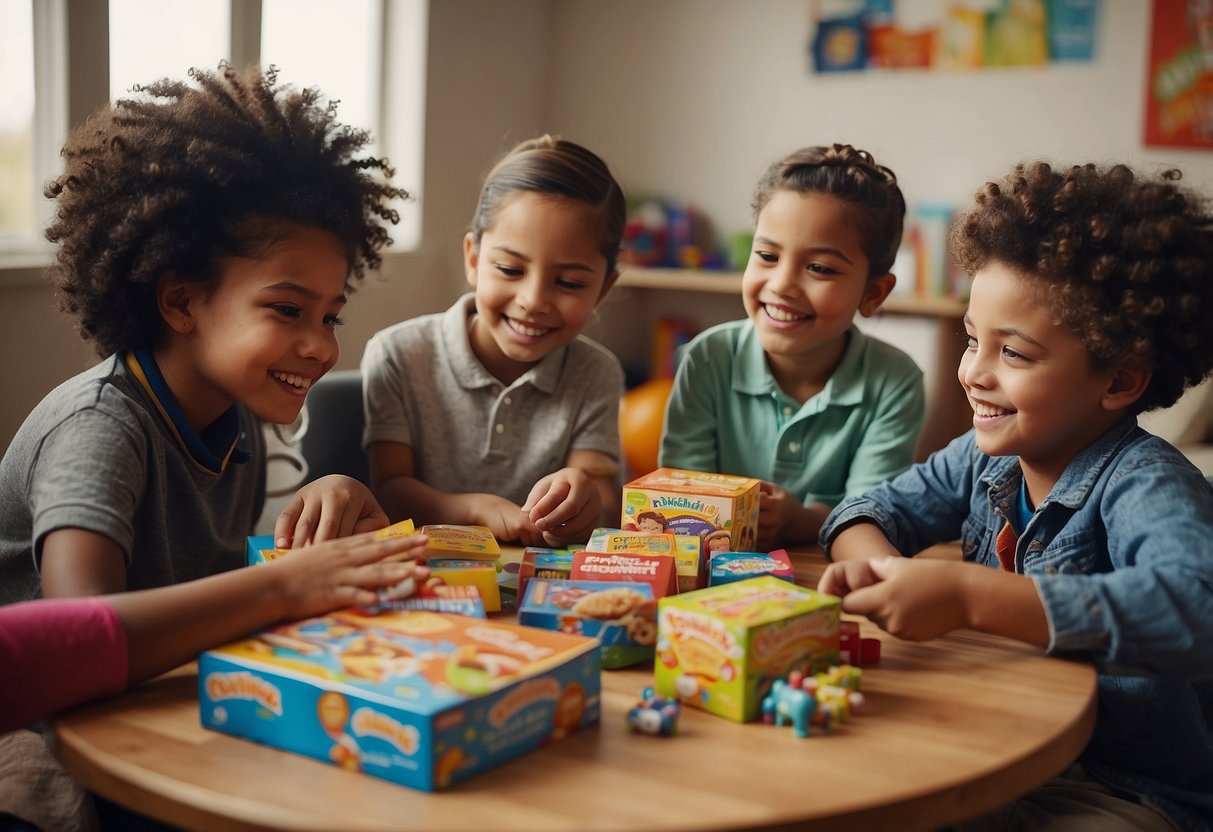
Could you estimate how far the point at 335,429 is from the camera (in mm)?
1833

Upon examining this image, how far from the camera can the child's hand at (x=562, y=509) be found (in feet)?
4.73

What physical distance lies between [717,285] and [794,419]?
2531mm

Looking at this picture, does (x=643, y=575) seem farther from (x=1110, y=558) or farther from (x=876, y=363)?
(x=876, y=363)

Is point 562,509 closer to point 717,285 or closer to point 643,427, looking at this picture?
point 643,427

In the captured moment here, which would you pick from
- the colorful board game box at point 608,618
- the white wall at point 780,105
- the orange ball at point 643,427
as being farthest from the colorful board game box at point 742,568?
the white wall at point 780,105

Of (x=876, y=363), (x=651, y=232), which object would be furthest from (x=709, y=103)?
(x=876, y=363)

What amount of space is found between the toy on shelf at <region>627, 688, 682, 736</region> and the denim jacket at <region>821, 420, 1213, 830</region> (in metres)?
0.39

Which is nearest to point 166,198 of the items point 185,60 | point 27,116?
point 27,116

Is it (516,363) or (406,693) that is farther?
(516,363)

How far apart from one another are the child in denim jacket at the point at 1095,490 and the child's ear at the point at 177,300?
31.1 inches

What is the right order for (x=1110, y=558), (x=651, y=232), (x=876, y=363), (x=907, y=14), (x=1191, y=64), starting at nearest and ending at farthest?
1. (x=1110, y=558)
2. (x=876, y=363)
3. (x=1191, y=64)
4. (x=907, y=14)
5. (x=651, y=232)

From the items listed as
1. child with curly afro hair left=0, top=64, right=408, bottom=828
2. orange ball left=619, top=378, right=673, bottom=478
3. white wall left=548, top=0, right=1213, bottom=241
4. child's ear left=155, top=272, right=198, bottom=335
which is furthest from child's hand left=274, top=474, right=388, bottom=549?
white wall left=548, top=0, right=1213, bottom=241

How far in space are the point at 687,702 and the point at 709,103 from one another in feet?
13.2

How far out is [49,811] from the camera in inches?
40.1
